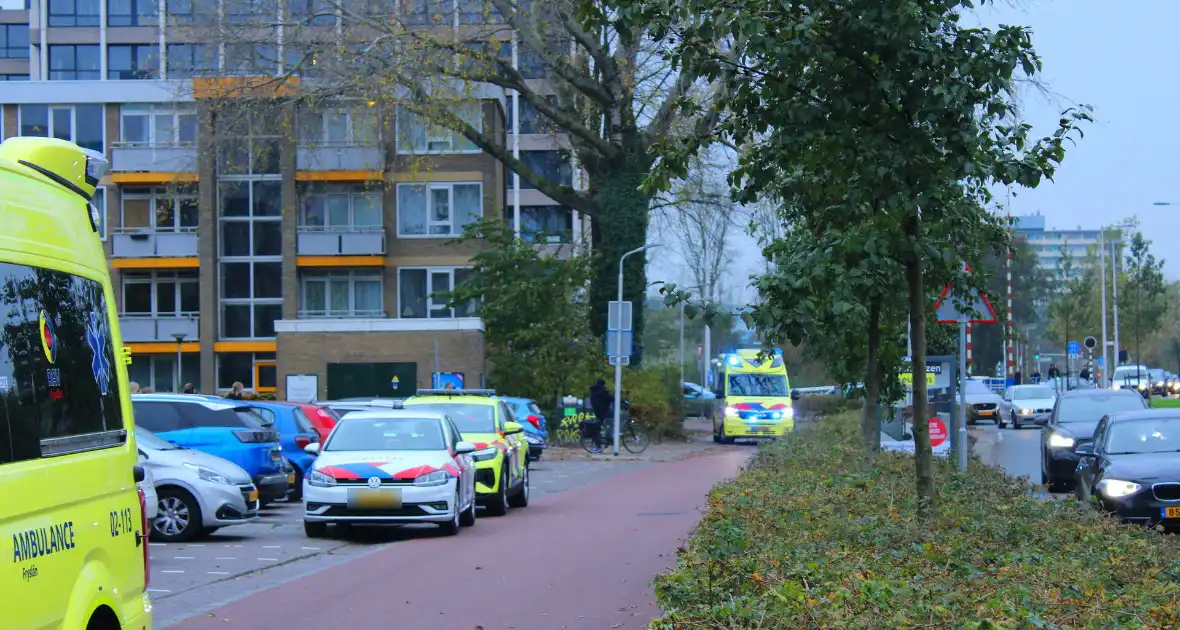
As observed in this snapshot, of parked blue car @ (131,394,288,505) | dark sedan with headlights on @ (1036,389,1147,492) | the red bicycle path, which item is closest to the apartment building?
dark sedan with headlights on @ (1036,389,1147,492)

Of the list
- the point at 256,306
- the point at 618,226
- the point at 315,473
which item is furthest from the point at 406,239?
the point at 315,473

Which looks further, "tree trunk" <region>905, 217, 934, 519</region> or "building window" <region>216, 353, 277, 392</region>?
"building window" <region>216, 353, 277, 392</region>

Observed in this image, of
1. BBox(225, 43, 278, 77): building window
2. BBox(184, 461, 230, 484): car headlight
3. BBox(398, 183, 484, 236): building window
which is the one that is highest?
BBox(225, 43, 278, 77): building window

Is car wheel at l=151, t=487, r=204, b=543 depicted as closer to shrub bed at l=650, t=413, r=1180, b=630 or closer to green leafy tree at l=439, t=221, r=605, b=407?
shrub bed at l=650, t=413, r=1180, b=630

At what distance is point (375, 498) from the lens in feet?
51.4

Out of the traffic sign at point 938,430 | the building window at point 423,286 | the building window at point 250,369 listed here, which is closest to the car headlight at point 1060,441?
the traffic sign at point 938,430

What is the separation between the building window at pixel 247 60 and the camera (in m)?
31.1

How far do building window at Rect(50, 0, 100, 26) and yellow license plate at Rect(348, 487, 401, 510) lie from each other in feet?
198

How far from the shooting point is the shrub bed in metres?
6.34

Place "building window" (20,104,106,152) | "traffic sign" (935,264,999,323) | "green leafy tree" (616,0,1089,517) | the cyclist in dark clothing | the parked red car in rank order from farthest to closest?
"building window" (20,104,106,152)
the cyclist in dark clothing
the parked red car
"traffic sign" (935,264,999,323)
"green leafy tree" (616,0,1089,517)

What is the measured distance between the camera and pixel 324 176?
5153 cm

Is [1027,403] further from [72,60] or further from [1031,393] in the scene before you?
[72,60]

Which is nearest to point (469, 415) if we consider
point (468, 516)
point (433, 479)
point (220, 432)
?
point (468, 516)

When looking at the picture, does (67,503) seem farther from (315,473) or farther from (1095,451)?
(1095,451)
